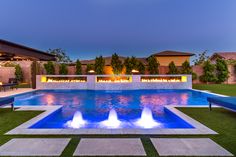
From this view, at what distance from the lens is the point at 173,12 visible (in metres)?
35.0

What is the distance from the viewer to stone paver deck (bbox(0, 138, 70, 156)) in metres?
3.69

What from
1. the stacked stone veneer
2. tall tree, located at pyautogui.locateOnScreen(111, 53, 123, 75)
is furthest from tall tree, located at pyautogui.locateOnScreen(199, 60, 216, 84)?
tall tree, located at pyautogui.locateOnScreen(111, 53, 123, 75)

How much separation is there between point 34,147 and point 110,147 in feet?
4.97

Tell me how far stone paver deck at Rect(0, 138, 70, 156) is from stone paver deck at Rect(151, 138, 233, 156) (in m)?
1.95

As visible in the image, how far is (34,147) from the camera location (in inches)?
157

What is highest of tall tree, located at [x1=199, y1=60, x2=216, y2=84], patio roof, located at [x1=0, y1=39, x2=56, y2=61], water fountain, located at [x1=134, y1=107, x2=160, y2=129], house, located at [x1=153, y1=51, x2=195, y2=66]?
house, located at [x1=153, y1=51, x2=195, y2=66]

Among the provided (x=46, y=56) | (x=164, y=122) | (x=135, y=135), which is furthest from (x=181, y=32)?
(x=135, y=135)

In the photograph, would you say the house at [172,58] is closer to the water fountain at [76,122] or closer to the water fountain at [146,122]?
the water fountain at [146,122]

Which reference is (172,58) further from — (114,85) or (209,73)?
(114,85)

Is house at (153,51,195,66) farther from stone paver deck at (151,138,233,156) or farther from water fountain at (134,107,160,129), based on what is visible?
stone paver deck at (151,138,233,156)

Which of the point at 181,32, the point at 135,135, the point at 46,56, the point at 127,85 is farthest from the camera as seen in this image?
the point at 181,32

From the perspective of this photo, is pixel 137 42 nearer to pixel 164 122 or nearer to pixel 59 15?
pixel 59 15

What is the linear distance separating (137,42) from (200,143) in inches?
1480

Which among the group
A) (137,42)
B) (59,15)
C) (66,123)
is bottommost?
(66,123)
